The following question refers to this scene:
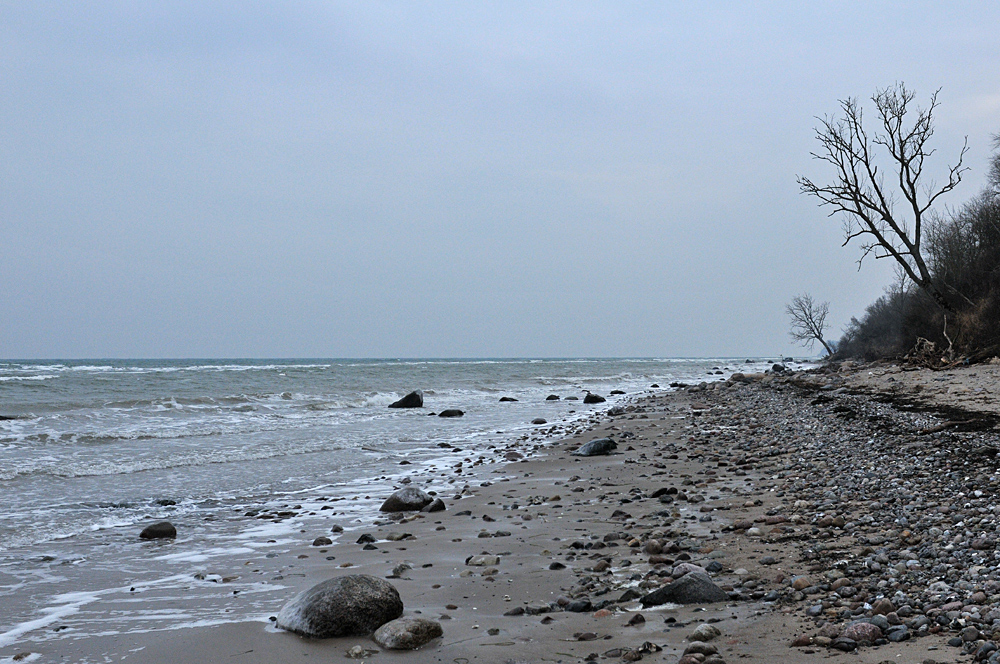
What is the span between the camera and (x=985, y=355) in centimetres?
1953

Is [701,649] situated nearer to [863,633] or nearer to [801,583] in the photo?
[863,633]

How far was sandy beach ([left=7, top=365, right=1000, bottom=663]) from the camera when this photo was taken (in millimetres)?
3518

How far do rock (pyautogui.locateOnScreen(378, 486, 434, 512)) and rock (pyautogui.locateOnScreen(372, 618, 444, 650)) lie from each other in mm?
4064

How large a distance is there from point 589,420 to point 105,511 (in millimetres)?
13152

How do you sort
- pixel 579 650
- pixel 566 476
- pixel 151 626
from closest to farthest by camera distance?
pixel 579 650 < pixel 151 626 < pixel 566 476

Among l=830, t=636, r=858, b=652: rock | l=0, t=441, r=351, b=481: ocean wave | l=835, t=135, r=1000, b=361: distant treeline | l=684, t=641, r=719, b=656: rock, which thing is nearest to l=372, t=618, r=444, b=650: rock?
l=684, t=641, r=719, b=656: rock

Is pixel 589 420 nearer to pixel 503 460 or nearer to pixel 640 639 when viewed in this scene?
pixel 503 460

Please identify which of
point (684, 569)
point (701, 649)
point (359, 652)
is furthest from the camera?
point (684, 569)

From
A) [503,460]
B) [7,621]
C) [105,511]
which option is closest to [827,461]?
[503,460]

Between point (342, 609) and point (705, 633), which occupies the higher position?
point (705, 633)

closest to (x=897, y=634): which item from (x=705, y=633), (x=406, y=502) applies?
(x=705, y=633)

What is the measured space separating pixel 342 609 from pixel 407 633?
539 millimetres

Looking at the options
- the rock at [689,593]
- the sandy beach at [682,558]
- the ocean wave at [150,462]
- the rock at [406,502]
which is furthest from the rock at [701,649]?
the ocean wave at [150,462]

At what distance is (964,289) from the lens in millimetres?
24953
